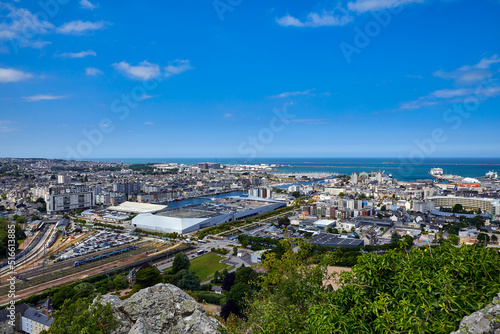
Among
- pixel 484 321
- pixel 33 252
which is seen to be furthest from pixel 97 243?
pixel 484 321

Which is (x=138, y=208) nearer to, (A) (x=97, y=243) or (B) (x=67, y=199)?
(B) (x=67, y=199)

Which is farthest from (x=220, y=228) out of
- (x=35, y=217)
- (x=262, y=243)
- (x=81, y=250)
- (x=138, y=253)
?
(x=35, y=217)

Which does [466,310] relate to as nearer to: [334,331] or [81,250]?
[334,331]

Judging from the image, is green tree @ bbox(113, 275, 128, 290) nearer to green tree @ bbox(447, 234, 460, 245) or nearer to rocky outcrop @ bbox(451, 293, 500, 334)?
green tree @ bbox(447, 234, 460, 245)

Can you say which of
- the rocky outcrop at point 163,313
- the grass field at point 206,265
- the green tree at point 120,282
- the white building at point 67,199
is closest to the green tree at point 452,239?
the rocky outcrop at point 163,313

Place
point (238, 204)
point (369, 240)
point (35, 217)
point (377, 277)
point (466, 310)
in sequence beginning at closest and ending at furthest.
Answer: point (466, 310) → point (377, 277) → point (369, 240) → point (35, 217) → point (238, 204)

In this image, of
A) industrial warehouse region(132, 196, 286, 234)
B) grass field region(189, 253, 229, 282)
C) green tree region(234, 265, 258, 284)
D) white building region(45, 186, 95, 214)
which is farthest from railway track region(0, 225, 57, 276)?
green tree region(234, 265, 258, 284)

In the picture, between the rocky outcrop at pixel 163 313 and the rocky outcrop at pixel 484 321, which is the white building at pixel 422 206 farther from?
the rocky outcrop at pixel 484 321
